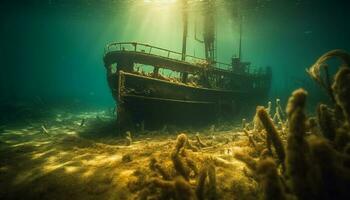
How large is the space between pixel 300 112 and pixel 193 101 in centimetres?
1153

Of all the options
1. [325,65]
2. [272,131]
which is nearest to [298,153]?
[272,131]

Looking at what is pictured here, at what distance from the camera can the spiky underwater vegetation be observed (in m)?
2.23

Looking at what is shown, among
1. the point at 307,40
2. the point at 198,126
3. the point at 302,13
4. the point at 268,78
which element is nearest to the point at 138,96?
the point at 198,126

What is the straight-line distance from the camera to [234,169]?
175 inches

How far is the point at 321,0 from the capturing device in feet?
77.6

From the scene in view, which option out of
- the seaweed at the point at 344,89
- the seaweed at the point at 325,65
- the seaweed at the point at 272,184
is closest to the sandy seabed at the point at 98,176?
the seaweed at the point at 272,184

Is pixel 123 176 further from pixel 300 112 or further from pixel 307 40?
pixel 307 40

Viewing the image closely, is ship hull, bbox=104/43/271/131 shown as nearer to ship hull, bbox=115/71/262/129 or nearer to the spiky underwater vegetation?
ship hull, bbox=115/71/262/129

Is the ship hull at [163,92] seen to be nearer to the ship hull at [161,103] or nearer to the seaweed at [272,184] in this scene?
the ship hull at [161,103]

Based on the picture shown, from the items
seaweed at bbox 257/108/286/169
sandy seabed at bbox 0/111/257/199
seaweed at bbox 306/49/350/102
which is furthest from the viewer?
sandy seabed at bbox 0/111/257/199

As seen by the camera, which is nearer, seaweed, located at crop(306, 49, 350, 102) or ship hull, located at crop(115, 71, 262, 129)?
seaweed, located at crop(306, 49, 350, 102)

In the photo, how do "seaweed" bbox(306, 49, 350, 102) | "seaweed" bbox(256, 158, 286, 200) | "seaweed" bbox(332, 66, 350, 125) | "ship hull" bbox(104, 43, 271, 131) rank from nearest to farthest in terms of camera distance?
"seaweed" bbox(256, 158, 286, 200)
"seaweed" bbox(332, 66, 350, 125)
"seaweed" bbox(306, 49, 350, 102)
"ship hull" bbox(104, 43, 271, 131)

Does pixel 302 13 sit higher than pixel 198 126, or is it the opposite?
pixel 302 13

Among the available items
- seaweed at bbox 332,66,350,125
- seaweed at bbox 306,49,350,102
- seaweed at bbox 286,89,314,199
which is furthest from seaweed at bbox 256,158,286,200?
seaweed at bbox 306,49,350,102
